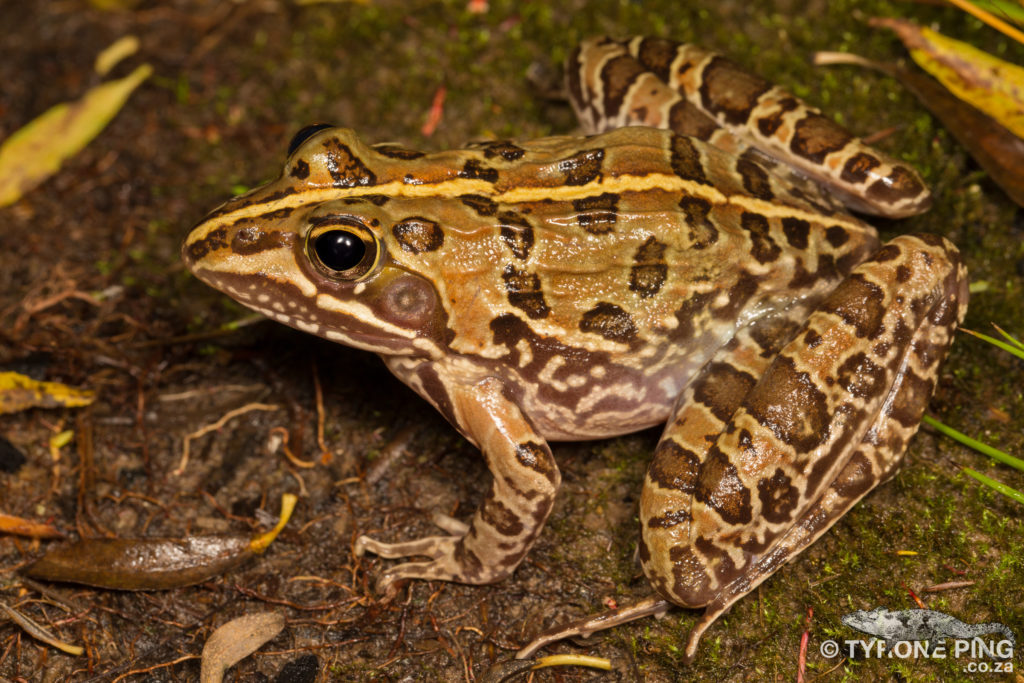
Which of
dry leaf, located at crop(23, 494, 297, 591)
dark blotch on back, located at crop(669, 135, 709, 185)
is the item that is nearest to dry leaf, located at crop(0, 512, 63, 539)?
dry leaf, located at crop(23, 494, 297, 591)

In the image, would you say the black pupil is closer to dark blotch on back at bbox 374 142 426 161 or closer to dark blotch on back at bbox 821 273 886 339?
dark blotch on back at bbox 374 142 426 161

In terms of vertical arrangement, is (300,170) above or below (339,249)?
above

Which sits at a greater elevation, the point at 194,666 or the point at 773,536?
the point at 773,536

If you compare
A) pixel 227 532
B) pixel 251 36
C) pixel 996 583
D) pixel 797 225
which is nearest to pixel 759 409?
pixel 797 225

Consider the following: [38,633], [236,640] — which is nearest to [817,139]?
[236,640]

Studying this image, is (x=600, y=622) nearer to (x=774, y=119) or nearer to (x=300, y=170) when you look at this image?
(x=300, y=170)

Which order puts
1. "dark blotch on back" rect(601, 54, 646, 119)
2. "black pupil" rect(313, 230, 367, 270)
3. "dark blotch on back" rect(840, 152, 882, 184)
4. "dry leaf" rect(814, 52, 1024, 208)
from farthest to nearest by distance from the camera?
"dark blotch on back" rect(601, 54, 646, 119), "dry leaf" rect(814, 52, 1024, 208), "dark blotch on back" rect(840, 152, 882, 184), "black pupil" rect(313, 230, 367, 270)

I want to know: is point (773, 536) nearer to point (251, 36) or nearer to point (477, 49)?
point (477, 49)
